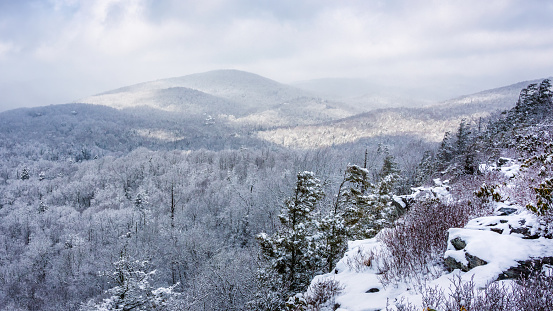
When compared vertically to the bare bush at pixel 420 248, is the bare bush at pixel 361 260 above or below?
below

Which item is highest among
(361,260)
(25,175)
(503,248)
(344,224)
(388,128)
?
(388,128)

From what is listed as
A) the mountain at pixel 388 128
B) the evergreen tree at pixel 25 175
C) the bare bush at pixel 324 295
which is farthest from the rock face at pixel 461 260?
the mountain at pixel 388 128

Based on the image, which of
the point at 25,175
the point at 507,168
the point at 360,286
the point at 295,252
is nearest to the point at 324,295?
the point at 360,286

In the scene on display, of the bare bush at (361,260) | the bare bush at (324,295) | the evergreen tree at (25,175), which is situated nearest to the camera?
the bare bush at (324,295)

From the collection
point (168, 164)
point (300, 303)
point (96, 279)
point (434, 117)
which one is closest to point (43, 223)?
point (96, 279)

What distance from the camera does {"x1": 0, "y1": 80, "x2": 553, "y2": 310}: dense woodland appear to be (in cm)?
1081

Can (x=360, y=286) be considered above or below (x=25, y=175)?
above

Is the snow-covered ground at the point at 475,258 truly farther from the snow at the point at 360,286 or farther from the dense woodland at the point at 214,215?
the dense woodland at the point at 214,215

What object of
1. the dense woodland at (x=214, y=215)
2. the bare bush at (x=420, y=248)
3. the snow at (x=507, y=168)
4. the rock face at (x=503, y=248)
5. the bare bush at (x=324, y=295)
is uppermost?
the snow at (x=507, y=168)

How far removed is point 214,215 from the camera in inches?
2160

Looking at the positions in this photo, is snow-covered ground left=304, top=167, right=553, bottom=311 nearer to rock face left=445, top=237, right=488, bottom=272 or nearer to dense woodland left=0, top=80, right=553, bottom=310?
rock face left=445, top=237, right=488, bottom=272

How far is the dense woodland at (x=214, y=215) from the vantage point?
10812mm

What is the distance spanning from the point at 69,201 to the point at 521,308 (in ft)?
282

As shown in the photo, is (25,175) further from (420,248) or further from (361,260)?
(420,248)
